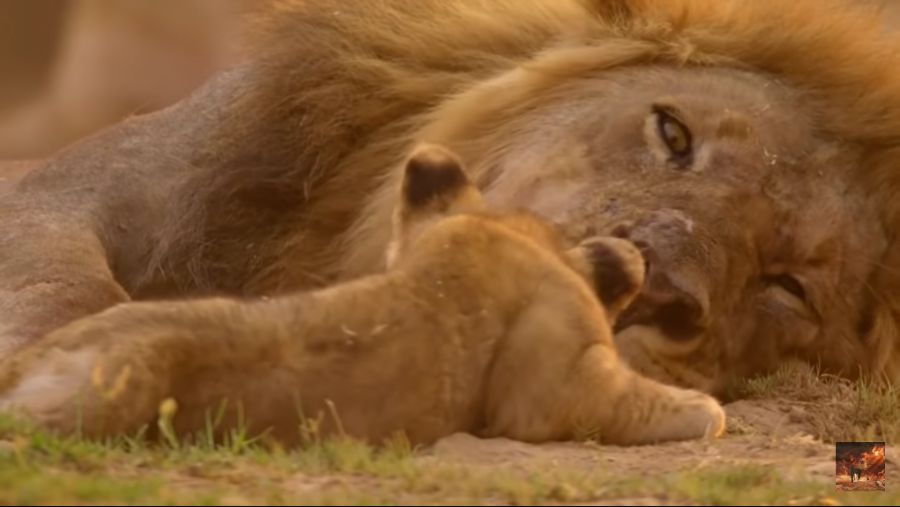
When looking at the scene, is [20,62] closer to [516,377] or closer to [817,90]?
[817,90]

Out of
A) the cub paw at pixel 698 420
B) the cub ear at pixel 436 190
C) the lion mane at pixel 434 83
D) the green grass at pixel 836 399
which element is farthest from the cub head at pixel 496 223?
the lion mane at pixel 434 83

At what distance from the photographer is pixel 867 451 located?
3111 mm

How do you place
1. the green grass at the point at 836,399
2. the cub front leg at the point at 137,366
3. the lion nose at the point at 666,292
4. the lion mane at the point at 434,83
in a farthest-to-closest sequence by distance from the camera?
the lion mane at the point at 434,83
the green grass at the point at 836,399
the lion nose at the point at 666,292
the cub front leg at the point at 137,366

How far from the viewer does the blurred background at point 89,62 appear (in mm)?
7734

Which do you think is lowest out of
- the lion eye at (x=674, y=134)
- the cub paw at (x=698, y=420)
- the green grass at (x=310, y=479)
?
the cub paw at (x=698, y=420)

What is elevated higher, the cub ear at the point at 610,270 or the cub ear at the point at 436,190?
the cub ear at the point at 436,190

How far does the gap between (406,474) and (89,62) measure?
573cm

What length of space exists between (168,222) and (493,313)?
164 centimetres

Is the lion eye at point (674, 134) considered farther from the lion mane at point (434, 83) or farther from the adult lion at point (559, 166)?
the lion mane at point (434, 83)

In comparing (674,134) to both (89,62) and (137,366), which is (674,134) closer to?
(137,366)

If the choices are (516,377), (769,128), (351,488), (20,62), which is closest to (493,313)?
(516,377)

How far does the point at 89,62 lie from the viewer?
7.91 metres

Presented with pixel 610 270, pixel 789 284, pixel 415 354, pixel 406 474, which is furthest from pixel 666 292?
pixel 406 474

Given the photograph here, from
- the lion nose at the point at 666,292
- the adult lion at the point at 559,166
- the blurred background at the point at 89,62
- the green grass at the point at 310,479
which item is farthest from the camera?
the blurred background at the point at 89,62
